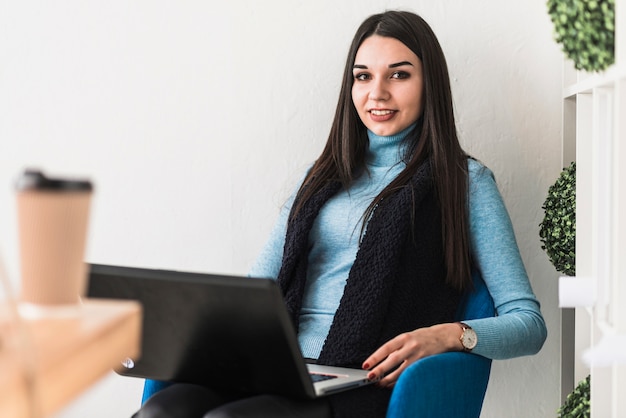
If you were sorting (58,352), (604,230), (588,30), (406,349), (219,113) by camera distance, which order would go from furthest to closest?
1. (219,113)
2. (406,349)
3. (604,230)
4. (588,30)
5. (58,352)

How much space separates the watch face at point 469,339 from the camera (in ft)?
5.59

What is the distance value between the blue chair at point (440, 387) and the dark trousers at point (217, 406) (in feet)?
0.44

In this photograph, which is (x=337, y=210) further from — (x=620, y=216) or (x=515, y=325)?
(x=620, y=216)

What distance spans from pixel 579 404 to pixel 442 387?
31 cm

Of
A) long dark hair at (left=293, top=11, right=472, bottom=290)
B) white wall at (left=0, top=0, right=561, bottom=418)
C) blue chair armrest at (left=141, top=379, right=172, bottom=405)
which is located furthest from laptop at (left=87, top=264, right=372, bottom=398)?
white wall at (left=0, top=0, right=561, bottom=418)

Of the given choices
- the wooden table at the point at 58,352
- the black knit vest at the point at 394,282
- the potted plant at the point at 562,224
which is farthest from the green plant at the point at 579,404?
the wooden table at the point at 58,352

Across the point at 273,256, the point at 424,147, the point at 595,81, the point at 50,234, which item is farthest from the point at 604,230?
the point at 50,234

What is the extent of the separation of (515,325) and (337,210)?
47cm

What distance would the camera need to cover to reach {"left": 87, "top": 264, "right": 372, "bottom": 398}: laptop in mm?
1340

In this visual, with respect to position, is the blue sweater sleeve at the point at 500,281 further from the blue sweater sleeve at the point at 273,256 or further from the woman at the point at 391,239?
the blue sweater sleeve at the point at 273,256

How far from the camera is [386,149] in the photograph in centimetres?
204

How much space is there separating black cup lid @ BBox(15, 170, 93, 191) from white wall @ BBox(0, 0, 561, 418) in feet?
5.06

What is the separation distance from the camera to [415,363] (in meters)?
1.57

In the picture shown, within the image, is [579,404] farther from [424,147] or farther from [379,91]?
[379,91]
